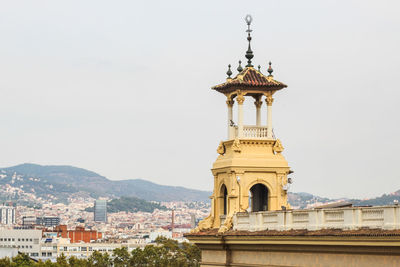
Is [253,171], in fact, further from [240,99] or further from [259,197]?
[240,99]

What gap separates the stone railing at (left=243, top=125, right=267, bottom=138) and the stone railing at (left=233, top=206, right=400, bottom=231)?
3770 millimetres

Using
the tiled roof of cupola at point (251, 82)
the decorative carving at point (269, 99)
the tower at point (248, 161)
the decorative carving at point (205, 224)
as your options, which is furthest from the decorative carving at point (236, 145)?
the decorative carving at point (205, 224)

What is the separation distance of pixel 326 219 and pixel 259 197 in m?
9.82

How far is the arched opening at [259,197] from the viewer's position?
3831 centimetres

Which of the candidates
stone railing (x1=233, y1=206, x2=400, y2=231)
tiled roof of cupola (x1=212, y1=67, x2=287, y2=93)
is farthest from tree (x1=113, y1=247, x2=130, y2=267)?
stone railing (x1=233, y1=206, x2=400, y2=231)

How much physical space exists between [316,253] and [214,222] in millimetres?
10066

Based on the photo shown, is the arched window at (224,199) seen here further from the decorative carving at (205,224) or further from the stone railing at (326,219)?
the stone railing at (326,219)

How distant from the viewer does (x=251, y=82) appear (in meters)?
38.3

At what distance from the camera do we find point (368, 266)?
1042 inches

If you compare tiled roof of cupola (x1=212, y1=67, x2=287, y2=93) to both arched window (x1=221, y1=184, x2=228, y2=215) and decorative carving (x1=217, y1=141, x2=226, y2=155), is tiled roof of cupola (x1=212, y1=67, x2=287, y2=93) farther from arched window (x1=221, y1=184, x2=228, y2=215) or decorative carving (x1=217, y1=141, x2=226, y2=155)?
arched window (x1=221, y1=184, x2=228, y2=215)

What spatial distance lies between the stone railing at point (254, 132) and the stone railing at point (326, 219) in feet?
12.4

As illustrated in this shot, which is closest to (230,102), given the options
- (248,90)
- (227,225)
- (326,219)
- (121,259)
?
(248,90)

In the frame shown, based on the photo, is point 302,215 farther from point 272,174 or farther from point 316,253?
point 272,174

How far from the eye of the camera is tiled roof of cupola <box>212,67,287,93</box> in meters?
38.2
